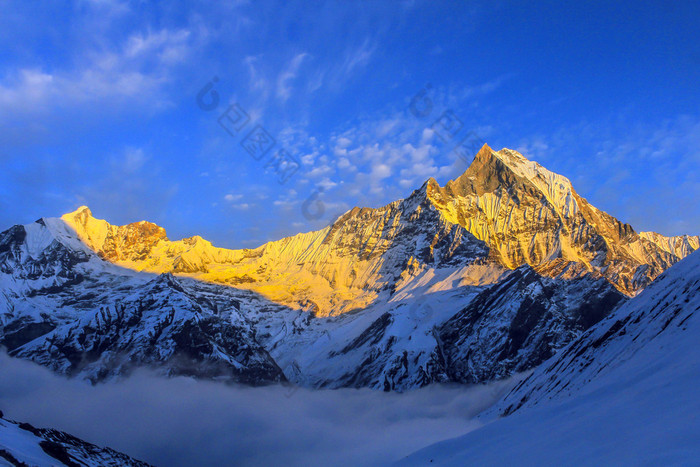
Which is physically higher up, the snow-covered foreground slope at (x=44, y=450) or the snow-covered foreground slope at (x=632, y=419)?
the snow-covered foreground slope at (x=44, y=450)

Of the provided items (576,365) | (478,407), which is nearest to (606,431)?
(576,365)

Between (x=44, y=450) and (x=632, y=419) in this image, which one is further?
(x=44, y=450)

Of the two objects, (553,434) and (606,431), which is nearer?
(606,431)

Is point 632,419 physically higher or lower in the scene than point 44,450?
lower

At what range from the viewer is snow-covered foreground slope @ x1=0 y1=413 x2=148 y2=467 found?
149 feet

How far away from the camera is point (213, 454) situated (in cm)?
18525

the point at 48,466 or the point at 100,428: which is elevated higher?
the point at 100,428

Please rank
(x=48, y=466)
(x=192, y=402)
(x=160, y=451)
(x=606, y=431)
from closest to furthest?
(x=606, y=431)
(x=48, y=466)
(x=160, y=451)
(x=192, y=402)

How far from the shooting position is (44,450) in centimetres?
5447

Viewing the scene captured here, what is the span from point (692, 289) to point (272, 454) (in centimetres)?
16289

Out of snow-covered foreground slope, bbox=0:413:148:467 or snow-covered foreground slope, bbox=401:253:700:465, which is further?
snow-covered foreground slope, bbox=0:413:148:467

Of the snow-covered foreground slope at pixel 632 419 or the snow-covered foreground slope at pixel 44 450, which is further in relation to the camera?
the snow-covered foreground slope at pixel 44 450

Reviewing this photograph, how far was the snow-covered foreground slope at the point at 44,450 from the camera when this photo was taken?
149ft

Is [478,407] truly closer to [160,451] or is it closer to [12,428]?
[160,451]
